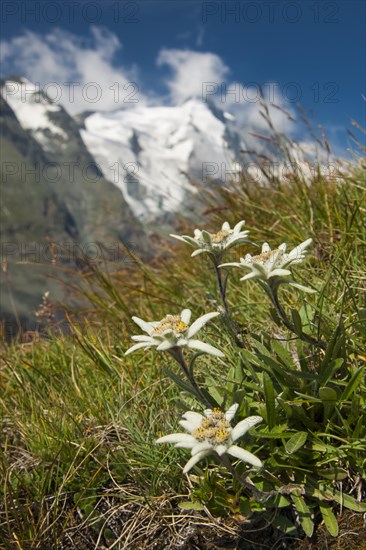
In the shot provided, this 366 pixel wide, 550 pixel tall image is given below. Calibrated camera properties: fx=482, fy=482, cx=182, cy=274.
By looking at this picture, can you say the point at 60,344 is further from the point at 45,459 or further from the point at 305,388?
the point at 305,388

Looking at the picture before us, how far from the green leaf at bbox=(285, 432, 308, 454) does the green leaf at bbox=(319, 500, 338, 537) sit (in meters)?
0.26

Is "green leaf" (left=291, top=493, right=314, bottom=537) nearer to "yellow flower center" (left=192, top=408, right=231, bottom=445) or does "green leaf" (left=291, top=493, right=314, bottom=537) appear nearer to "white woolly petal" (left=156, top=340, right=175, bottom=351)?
"yellow flower center" (left=192, top=408, right=231, bottom=445)

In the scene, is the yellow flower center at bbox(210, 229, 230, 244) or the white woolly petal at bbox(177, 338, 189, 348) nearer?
the white woolly petal at bbox(177, 338, 189, 348)

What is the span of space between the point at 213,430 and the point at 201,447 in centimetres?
7

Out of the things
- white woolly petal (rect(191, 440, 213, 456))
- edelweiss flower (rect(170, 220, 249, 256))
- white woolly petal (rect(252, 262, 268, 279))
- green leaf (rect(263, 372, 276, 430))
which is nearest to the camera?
white woolly petal (rect(191, 440, 213, 456))

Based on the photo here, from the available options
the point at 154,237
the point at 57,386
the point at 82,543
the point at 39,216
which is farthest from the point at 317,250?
the point at 39,216

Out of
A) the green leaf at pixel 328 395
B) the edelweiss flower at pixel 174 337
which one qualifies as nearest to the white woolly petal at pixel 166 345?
the edelweiss flower at pixel 174 337

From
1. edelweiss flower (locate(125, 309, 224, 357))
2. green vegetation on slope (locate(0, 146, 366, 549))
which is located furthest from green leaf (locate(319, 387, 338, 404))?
edelweiss flower (locate(125, 309, 224, 357))

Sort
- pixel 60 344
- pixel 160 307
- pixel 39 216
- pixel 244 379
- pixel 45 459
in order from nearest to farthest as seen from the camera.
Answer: pixel 244 379 → pixel 45 459 → pixel 60 344 → pixel 160 307 → pixel 39 216

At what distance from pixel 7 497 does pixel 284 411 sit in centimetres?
140

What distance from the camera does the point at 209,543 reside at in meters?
2.08

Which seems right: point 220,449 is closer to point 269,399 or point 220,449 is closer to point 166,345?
point 166,345

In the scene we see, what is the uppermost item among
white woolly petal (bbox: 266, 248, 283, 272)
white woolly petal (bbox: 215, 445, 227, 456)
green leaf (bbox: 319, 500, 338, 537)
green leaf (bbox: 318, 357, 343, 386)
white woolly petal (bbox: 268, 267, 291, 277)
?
white woolly petal (bbox: 266, 248, 283, 272)

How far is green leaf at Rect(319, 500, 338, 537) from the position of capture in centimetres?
186
